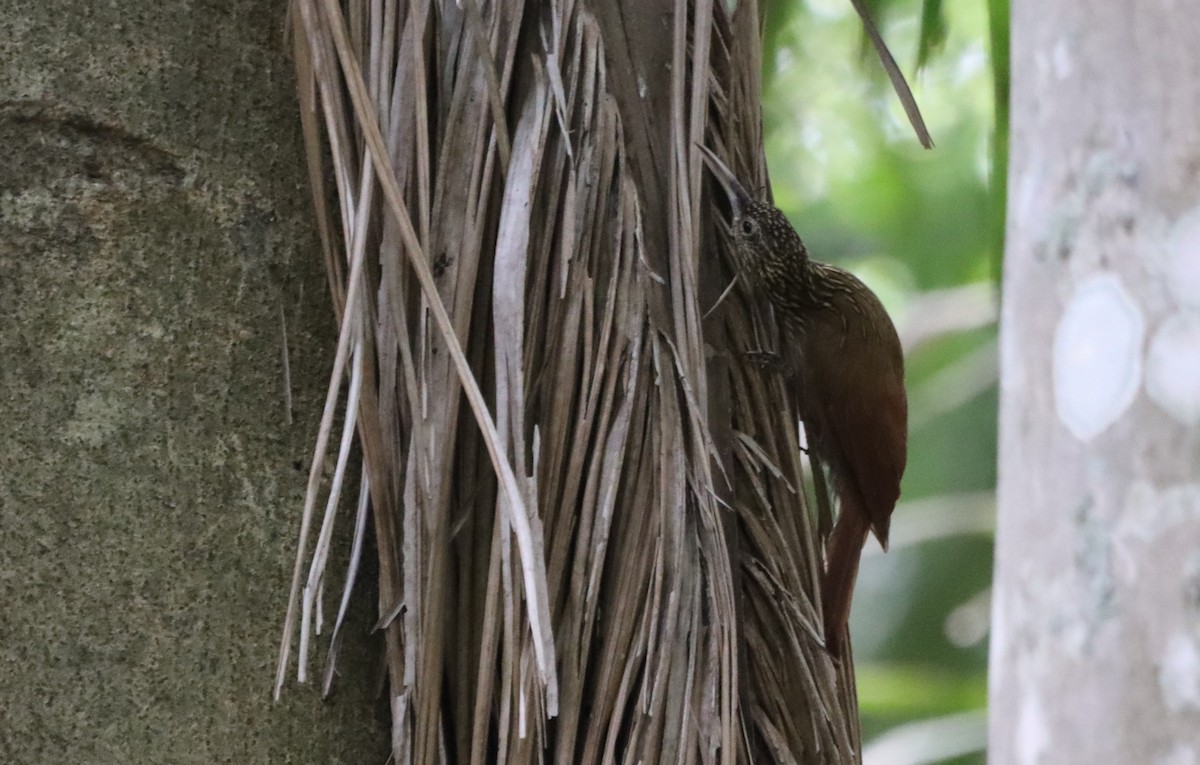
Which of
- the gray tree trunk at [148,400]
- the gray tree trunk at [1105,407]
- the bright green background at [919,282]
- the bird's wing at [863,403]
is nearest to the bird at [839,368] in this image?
the bird's wing at [863,403]

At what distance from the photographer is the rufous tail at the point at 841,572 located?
51.8 inches

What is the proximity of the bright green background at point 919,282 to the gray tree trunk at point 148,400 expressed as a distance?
251 cm

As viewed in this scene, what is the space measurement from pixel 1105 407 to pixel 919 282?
360cm

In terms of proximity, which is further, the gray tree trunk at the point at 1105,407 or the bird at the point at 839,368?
the bird at the point at 839,368

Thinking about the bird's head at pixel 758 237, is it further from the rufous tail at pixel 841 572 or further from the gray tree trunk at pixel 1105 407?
the gray tree trunk at pixel 1105 407

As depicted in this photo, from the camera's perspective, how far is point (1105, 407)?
0.57m

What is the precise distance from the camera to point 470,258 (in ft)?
3.80

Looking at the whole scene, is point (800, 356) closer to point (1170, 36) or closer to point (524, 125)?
point (524, 125)

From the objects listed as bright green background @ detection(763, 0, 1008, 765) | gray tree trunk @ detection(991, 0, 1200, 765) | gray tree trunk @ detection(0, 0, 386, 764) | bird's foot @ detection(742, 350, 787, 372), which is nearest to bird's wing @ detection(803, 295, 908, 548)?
bird's foot @ detection(742, 350, 787, 372)

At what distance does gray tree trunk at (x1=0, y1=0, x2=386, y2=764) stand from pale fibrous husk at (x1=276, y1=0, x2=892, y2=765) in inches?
2.1

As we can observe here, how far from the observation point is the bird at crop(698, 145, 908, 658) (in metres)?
1.46

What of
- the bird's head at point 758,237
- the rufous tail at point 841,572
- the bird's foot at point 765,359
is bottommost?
the rufous tail at point 841,572

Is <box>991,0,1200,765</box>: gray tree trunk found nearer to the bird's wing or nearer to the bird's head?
the bird's head

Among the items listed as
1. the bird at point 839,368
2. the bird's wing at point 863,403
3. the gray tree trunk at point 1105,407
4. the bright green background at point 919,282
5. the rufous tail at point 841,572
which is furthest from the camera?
the bright green background at point 919,282
